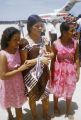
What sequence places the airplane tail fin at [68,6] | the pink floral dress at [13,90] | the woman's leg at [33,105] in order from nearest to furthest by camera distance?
the pink floral dress at [13,90], the woman's leg at [33,105], the airplane tail fin at [68,6]


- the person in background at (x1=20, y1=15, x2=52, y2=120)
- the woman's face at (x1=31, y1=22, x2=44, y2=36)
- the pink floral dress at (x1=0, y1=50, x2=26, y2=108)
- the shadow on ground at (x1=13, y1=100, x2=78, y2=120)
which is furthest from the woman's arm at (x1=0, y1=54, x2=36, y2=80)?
the shadow on ground at (x1=13, y1=100, x2=78, y2=120)

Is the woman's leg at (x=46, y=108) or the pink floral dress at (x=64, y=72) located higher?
the pink floral dress at (x=64, y=72)

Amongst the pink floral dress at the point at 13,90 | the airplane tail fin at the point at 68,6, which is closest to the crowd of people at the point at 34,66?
the pink floral dress at the point at 13,90

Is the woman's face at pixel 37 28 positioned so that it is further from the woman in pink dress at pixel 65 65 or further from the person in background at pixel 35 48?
the woman in pink dress at pixel 65 65

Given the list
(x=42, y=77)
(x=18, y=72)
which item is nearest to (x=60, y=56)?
(x=42, y=77)

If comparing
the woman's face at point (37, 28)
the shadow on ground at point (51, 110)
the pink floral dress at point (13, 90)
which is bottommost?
the shadow on ground at point (51, 110)

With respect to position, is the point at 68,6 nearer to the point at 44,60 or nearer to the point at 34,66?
the point at 34,66

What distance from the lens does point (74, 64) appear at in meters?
5.57

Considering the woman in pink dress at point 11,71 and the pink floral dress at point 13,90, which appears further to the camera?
the pink floral dress at point 13,90

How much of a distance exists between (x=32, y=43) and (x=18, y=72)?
0.48 meters

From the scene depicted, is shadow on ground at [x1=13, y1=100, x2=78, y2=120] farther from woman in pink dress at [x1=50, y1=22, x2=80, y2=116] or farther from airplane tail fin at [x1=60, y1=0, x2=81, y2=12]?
airplane tail fin at [x1=60, y1=0, x2=81, y2=12]

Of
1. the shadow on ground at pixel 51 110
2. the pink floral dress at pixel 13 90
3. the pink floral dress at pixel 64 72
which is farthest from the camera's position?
the shadow on ground at pixel 51 110

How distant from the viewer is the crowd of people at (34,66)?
183 inches

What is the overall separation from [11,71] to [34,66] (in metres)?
0.42
